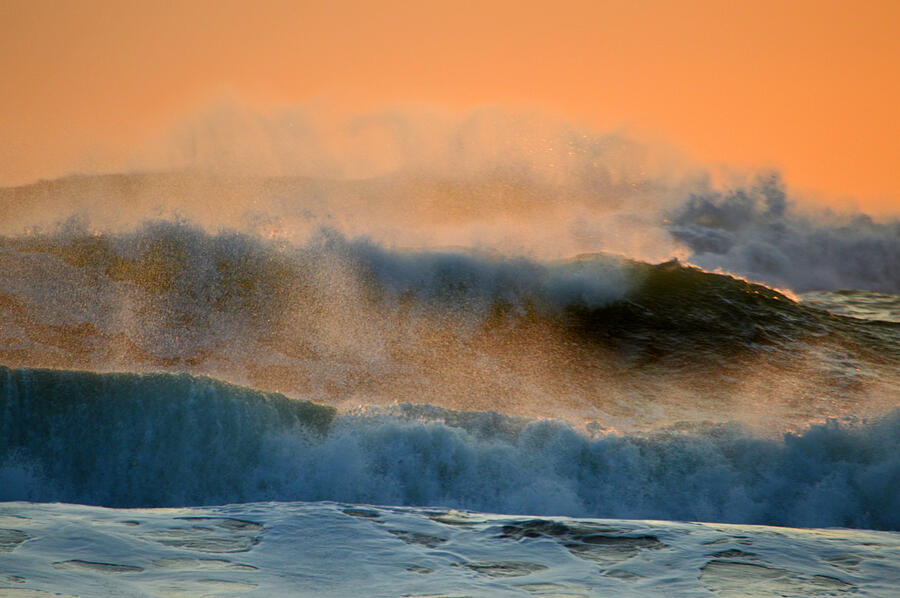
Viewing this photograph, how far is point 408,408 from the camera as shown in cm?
732

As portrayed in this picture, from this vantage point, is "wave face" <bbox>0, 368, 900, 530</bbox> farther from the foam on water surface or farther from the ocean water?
the foam on water surface

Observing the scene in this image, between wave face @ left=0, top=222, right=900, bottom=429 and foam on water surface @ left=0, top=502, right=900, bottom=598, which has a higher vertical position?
wave face @ left=0, top=222, right=900, bottom=429

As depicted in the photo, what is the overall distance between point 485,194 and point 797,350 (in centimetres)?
651

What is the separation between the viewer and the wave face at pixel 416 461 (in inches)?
263

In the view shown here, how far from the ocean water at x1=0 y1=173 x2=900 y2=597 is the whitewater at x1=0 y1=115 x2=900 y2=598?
3 centimetres

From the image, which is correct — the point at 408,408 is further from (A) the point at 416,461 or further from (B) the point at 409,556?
(B) the point at 409,556

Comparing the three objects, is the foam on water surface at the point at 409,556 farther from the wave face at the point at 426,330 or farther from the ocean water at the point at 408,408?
the wave face at the point at 426,330

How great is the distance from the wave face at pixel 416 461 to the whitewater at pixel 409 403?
0.02m

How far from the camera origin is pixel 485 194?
15.1m

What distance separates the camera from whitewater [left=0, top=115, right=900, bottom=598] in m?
3.33

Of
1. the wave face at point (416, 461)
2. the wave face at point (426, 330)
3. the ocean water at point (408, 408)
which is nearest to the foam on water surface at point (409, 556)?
the ocean water at point (408, 408)

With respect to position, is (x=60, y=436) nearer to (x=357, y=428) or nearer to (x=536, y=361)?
(x=357, y=428)

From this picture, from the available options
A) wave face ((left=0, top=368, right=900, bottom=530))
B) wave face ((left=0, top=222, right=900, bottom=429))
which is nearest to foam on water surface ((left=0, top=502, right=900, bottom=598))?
wave face ((left=0, top=368, right=900, bottom=530))

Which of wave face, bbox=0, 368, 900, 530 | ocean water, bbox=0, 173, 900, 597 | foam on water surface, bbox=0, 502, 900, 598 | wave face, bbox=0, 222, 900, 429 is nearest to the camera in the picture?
foam on water surface, bbox=0, 502, 900, 598
